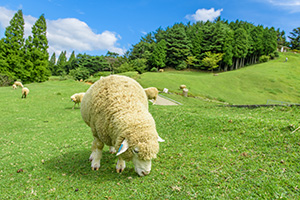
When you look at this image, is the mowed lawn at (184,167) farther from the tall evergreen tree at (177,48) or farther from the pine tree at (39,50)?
the tall evergreen tree at (177,48)

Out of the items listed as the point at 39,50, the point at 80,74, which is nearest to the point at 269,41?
the point at 80,74

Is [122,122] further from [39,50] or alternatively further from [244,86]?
[39,50]

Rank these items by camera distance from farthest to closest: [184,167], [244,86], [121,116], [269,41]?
[269,41] → [244,86] → [184,167] → [121,116]

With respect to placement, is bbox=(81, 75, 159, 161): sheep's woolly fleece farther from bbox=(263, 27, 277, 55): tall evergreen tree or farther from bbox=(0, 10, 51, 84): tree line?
bbox=(263, 27, 277, 55): tall evergreen tree

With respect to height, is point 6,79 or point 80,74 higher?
point 6,79

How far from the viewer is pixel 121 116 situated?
4.17 metres

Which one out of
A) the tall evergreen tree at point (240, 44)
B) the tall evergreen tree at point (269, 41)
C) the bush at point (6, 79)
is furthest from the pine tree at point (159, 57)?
the bush at point (6, 79)

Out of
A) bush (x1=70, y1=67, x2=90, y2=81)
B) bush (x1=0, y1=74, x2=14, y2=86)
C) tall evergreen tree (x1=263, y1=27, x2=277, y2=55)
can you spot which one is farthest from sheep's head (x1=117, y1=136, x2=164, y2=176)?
tall evergreen tree (x1=263, y1=27, x2=277, y2=55)

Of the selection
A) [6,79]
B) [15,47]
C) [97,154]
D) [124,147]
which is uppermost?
[15,47]

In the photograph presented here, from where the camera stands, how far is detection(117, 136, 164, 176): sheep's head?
3.78 m

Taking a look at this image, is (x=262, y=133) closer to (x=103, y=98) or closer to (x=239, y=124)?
(x=239, y=124)

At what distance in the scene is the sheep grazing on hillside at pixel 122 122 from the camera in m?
3.85

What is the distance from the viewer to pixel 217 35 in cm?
6488

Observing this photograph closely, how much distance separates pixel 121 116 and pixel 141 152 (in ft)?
3.32
